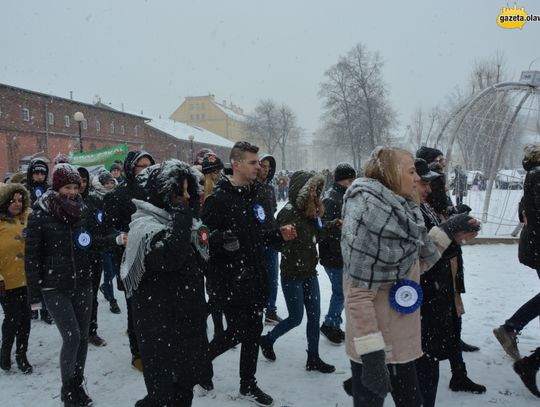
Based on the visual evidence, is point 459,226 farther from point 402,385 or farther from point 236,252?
point 236,252

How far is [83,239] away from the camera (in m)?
3.65

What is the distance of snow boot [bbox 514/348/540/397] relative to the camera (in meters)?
3.48

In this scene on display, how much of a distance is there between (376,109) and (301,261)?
3460 centimetres

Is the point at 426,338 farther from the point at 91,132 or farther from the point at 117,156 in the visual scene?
the point at 91,132

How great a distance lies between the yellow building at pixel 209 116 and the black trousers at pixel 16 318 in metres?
85.1

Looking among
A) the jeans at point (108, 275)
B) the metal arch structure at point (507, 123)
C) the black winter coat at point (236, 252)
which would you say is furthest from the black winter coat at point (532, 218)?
the metal arch structure at point (507, 123)

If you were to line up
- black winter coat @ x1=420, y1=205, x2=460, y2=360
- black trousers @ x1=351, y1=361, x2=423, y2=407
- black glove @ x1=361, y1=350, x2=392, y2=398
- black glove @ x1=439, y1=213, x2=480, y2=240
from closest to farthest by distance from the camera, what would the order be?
1. black glove @ x1=361, y1=350, x2=392, y2=398
2. black trousers @ x1=351, y1=361, x2=423, y2=407
3. black glove @ x1=439, y1=213, x2=480, y2=240
4. black winter coat @ x1=420, y1=205, x2=460, y2=360

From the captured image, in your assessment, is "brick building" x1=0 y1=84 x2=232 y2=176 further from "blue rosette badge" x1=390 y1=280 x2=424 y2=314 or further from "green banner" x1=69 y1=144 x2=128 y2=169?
"blue rosette badge" x1=390 y1=280 x2=424 y2=314

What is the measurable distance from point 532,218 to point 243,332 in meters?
2.66

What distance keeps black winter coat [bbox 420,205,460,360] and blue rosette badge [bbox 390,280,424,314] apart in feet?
2.31

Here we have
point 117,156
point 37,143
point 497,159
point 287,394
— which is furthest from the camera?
point 37,143

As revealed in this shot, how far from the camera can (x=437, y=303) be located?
9.50 feet

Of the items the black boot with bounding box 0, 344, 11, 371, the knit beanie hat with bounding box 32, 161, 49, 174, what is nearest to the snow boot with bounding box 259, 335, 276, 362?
the black boot with bounding box 0, 344, 11, 371

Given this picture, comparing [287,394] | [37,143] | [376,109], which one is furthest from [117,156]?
[376,109]
